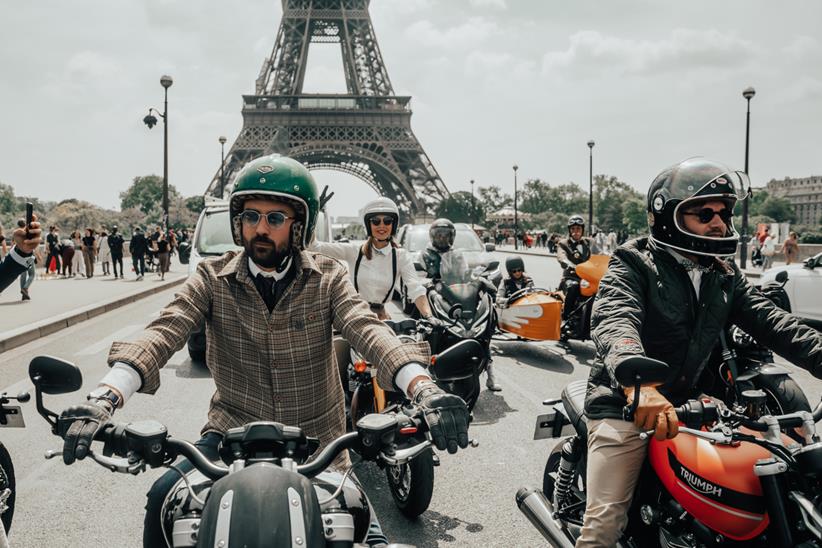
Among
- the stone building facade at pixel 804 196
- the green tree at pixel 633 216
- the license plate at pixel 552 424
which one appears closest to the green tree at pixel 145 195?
the green tree at pixel 633 216

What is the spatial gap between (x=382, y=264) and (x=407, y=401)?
1757 millimetres

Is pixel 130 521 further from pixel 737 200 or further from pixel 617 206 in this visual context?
pixel 617 206

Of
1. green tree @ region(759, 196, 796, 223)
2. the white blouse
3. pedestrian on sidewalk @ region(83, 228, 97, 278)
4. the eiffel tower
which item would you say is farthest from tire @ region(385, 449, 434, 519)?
green tree @ region(759, 196, 796, 223)

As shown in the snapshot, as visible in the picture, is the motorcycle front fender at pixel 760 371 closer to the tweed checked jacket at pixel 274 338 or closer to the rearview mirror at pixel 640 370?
the rearview mirror at pixel 640 370

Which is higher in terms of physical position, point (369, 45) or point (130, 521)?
point (369, 45)

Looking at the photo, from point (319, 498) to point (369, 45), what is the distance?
183 ft

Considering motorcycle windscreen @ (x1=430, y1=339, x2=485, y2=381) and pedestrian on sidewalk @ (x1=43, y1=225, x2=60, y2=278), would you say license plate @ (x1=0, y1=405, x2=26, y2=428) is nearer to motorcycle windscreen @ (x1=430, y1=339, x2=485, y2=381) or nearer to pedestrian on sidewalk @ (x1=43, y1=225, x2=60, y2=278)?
motorcycle windscreen @ (x1=430, y1=339, x2=485, y2=381)

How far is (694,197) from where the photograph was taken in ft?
8.61

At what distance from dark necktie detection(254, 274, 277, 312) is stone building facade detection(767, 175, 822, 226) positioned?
12412 cm

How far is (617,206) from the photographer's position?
308ft

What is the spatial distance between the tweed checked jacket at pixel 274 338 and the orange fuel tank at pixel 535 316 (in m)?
5.97

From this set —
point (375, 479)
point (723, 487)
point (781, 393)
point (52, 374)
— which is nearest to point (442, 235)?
point (375, 479)

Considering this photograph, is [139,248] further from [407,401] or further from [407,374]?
[407,374]

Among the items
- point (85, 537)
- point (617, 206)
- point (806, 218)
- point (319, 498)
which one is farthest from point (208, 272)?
point (806, 218)
